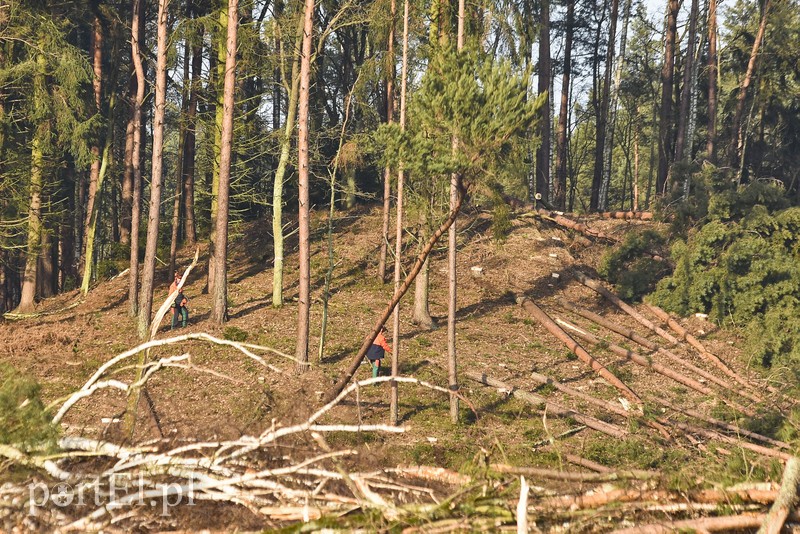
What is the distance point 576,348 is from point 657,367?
1834 millimetres

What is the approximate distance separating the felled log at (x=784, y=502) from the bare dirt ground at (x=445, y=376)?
0.37 metres

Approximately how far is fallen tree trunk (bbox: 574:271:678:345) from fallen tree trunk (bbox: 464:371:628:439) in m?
5.48

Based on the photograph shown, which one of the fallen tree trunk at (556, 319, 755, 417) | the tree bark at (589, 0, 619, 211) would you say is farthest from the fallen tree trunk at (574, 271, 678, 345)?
the tree bark at (589, 0, 619, 211)

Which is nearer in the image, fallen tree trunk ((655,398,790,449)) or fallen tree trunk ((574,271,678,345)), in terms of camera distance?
fallen tree trunk ((655,398,790,449))

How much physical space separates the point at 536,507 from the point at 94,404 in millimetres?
11318

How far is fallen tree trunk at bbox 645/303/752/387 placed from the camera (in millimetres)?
14966

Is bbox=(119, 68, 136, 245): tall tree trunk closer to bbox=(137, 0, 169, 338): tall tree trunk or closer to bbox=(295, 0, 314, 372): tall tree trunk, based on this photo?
bbox=(137, 0, 169, 338): tall tree trunk

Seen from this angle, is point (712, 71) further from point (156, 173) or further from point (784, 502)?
point (784, 502)

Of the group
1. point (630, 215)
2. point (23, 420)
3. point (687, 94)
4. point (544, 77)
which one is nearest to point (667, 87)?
point (687, 94)

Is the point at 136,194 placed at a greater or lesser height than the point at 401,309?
greater

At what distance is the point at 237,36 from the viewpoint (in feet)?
57.5

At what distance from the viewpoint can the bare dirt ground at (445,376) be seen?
464 cm

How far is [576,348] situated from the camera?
52.6 ft

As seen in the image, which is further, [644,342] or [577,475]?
[644,342]
